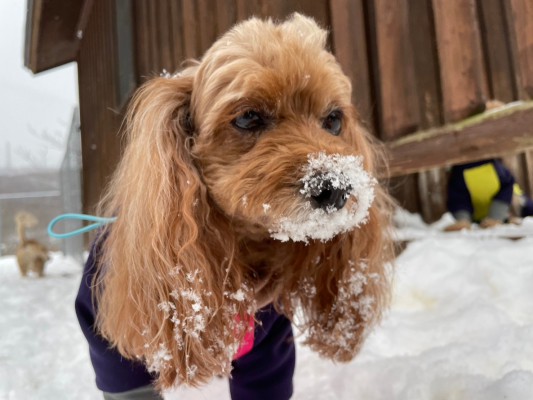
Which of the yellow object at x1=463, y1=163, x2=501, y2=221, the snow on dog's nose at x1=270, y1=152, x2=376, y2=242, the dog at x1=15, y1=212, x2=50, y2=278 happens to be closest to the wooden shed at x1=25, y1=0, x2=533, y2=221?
the yellow object at x1=463, y1=163, x2=501, y2=221

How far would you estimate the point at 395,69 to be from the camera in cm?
172

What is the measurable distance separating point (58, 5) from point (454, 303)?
495 centimetres

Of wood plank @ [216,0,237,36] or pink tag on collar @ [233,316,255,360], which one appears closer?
pink tag on collar @ [233,316,255,360]

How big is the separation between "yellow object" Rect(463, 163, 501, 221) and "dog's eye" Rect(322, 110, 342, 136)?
2028 mm

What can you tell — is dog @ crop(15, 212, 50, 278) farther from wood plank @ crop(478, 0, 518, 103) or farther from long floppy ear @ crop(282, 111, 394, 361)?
wood plank @ crop(478, 0, 518, 103)

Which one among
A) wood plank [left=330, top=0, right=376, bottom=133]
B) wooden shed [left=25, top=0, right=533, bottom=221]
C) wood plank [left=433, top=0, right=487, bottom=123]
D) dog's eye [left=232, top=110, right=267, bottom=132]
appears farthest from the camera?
wood plank [left=330, top=0, right=376, bottom=133]

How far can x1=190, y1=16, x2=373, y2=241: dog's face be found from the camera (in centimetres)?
82

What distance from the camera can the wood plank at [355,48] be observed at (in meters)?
1.83

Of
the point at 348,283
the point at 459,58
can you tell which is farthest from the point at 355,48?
the point at 348,283

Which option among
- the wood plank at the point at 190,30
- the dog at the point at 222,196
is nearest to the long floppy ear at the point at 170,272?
the dog at the point at 222,196

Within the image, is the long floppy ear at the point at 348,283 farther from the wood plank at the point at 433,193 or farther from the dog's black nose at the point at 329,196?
the wood plank at the point at 433,193

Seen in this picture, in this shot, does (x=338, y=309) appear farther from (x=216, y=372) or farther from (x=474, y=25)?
(x=474, y=25)

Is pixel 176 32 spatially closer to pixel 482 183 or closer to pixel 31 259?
pixel 482 183

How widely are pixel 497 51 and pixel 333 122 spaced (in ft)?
3.02
